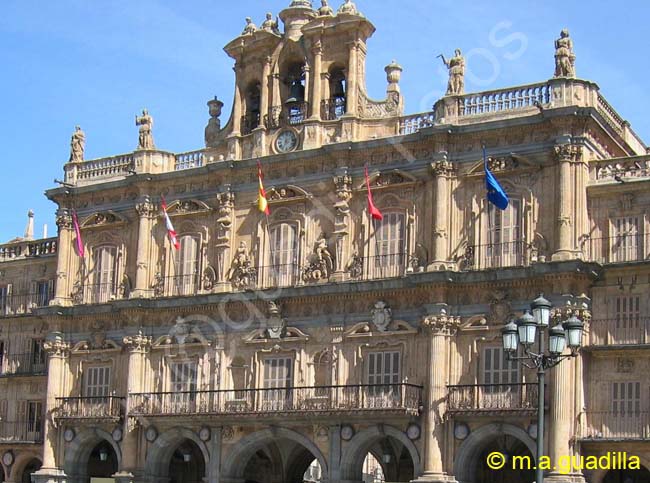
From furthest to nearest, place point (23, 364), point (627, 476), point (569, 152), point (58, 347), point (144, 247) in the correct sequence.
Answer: point (23, 364) < point (58, 347) < point (144, 247) < point (569, 152) < point (627, 476)

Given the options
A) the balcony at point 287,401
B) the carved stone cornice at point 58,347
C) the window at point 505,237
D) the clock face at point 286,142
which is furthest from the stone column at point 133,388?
the window at point 505,237

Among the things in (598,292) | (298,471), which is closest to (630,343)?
(598,292)

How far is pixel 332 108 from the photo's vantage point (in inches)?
2034

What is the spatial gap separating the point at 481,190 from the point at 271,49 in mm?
12174

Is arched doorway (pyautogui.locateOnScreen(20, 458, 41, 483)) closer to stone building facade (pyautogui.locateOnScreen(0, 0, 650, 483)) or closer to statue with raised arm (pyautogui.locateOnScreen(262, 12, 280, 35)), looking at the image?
stone building facade (pyautogui.locateOnScreen(0, 0, 650, 483))

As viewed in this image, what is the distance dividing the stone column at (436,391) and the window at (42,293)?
21.5 m

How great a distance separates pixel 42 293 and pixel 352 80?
19.6 meters

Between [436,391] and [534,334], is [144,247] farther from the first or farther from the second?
[534,334]

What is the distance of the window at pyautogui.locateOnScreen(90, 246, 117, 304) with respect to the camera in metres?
55.3

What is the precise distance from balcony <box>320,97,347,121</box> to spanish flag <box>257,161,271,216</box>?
11.0ft

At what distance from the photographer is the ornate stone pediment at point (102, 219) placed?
55553 mm

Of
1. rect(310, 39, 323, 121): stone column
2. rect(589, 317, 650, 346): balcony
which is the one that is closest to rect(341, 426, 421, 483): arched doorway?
rect(589, 317, 650, 346): balcony

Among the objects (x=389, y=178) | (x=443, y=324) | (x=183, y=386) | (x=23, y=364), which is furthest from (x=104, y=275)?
(x=443, y=324)

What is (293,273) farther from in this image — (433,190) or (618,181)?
(618,181)
